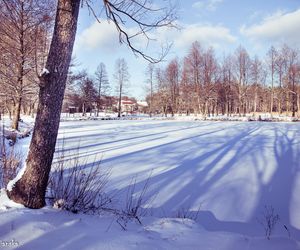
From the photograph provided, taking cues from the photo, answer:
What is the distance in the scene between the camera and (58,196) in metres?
3.91

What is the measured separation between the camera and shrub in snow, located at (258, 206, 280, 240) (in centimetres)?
420

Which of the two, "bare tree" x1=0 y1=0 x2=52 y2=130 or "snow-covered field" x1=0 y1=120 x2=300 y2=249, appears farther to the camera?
"bare tree" x1=0 y1=0 x2=52 y2=130

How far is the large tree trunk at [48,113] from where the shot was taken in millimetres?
3371

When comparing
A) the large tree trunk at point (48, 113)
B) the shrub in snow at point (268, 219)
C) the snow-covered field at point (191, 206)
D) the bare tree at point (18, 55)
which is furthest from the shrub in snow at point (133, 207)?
the bare tree at point (18, 55)

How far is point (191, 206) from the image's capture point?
518 cm

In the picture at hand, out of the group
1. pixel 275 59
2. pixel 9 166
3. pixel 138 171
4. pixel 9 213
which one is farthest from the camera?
pixel 275 59

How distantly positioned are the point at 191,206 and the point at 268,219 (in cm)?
133

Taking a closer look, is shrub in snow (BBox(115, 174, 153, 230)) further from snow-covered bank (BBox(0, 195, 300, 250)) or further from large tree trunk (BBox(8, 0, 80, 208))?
large tree trunk (BBox(8, 0, 80, 208))

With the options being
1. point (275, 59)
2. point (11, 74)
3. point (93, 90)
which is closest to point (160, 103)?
point (93, 90)

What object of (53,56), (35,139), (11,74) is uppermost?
(11,74)

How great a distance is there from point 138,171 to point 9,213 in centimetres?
468

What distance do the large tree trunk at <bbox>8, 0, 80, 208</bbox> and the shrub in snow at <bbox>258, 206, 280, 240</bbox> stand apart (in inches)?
125

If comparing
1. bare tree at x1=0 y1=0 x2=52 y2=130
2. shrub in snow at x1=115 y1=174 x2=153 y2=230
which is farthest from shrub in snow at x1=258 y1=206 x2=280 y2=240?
bare tree at x1=0 y1=0 x2=52 y2=130

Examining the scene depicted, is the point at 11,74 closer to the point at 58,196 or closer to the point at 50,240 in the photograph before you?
the point at 58,196
